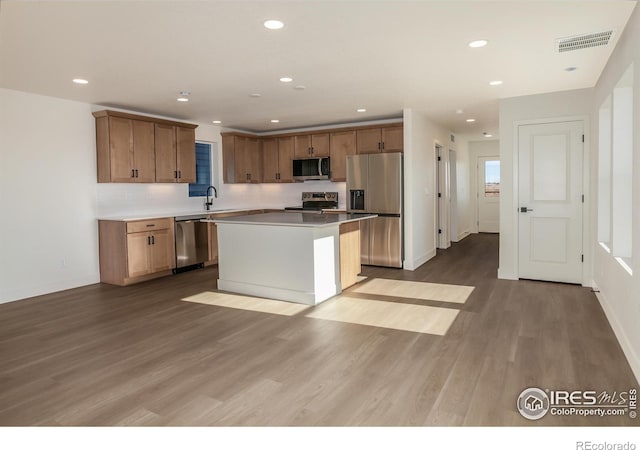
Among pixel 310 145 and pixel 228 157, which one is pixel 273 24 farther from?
pixel 228 157

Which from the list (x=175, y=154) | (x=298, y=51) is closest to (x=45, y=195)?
(x=175, y=154)

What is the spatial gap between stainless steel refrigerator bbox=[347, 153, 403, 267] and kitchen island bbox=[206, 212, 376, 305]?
50.5 inches

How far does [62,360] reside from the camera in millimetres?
3135

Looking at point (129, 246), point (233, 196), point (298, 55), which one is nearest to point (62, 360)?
point (129, 246)

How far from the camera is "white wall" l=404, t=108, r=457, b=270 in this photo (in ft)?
21.2

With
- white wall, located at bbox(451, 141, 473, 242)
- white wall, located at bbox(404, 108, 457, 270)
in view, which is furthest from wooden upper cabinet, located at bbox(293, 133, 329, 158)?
white wall, located at bbox(451, 141, 473, 242)

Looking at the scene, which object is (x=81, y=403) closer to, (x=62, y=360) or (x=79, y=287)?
(x=62, y=360)

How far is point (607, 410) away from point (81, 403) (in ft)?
9.73

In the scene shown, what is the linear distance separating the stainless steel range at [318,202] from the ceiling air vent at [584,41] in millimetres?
4613

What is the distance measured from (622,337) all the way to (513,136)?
305 centimetres

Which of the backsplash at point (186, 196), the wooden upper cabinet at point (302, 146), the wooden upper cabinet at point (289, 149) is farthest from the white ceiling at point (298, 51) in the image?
the wooden upper cabinet at point (302, 146)

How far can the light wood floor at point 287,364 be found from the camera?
2.34m

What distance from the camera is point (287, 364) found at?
3.01m

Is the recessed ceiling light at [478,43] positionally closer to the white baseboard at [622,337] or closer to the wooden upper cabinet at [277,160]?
Answer: the white baseboard at [622,337]
